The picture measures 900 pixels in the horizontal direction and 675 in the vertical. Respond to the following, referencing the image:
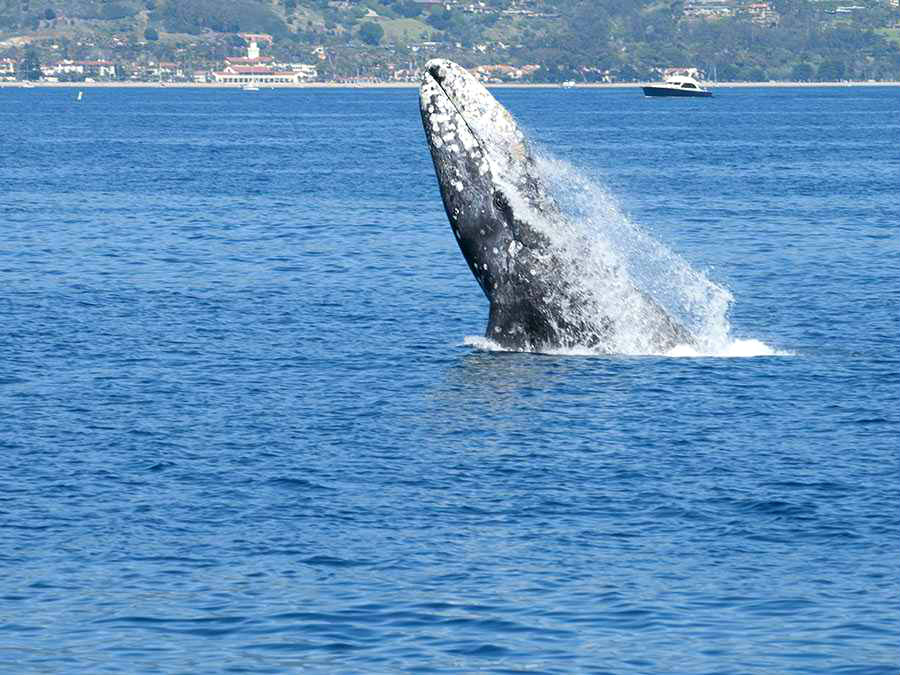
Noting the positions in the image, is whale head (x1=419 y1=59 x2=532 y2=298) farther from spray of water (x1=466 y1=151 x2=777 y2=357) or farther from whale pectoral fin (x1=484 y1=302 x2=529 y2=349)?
whale pectoral fin (x1=484 y1=302 x2=529 y2=349)

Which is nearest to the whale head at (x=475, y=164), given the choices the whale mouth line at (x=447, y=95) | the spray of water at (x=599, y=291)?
the whale mouth line at (x=447, y=95)

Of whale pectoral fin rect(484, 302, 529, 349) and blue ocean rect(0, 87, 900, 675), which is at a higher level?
whale pectoral fin rect(484, 302, 529, 349)

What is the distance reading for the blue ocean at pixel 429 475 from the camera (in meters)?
18.8

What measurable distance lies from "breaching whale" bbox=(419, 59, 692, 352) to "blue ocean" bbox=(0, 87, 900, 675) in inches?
41.8

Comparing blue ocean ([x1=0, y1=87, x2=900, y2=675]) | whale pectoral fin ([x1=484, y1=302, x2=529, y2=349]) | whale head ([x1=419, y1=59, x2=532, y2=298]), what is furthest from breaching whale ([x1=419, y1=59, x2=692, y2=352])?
blue ocean ([x1=0, y1=87, x2=900, y2=675])

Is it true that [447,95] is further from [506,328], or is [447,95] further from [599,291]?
[506,328]

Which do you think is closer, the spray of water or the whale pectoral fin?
the spray of water

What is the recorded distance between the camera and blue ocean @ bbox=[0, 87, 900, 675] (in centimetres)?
1880

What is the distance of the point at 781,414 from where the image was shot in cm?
2912

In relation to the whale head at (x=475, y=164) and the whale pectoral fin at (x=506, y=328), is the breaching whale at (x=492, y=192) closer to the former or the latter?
the whale head at (x=475, y=164)

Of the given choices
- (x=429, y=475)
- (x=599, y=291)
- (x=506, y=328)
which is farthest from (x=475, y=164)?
(x=429, y=475)

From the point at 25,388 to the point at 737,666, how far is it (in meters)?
17.7

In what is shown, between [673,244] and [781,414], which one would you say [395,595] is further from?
[673,244]

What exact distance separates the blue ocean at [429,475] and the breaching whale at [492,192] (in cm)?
106
